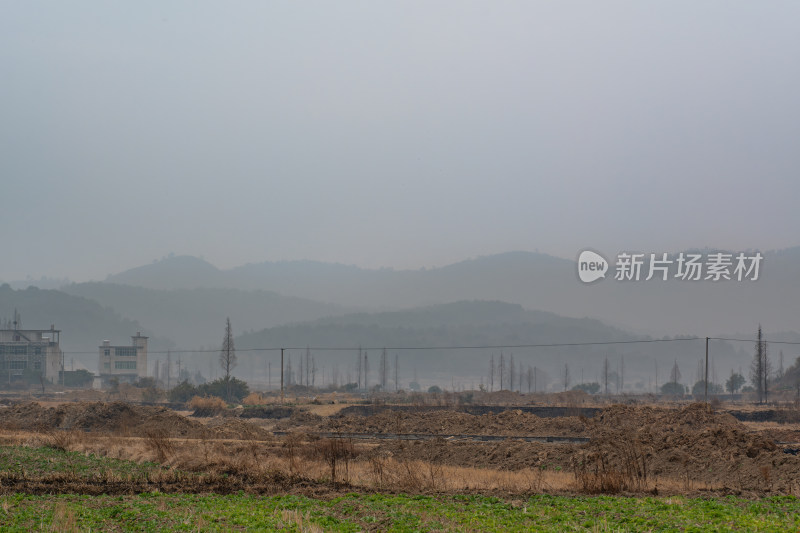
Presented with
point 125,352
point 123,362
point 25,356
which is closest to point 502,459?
point 25,356

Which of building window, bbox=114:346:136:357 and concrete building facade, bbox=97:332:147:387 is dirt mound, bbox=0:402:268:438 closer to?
concrete building facade, bbox=97:332:147:387

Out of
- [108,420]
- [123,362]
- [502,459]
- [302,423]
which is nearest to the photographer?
[502,459]

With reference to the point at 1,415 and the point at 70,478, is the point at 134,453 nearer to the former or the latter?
the point at 70,478

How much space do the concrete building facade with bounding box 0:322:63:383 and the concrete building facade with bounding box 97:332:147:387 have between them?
10910mm

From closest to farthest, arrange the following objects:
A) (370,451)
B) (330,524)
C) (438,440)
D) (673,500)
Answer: (330,524)
(673,500)
(370,451)
(438,440)

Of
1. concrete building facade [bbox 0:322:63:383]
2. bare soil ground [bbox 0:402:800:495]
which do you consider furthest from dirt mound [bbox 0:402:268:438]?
concrete building facade [bbox 0:322:63:383]

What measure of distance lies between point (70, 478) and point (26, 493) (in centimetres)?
354

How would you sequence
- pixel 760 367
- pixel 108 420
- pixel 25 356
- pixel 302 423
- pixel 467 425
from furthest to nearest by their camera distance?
pixel 25 356
pixel 760 367
pixel 302 423
pixel 108 420
pixel 467 425

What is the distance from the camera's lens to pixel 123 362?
18788 centimetres

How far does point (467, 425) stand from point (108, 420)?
95.2 feet

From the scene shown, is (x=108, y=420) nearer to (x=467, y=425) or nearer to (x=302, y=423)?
(x=302, y=423)

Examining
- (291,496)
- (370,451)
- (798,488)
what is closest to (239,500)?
(291,496)

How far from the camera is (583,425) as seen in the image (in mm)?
57031

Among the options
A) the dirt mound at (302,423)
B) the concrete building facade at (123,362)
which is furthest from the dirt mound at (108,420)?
the concrete building facade at (123,362)
